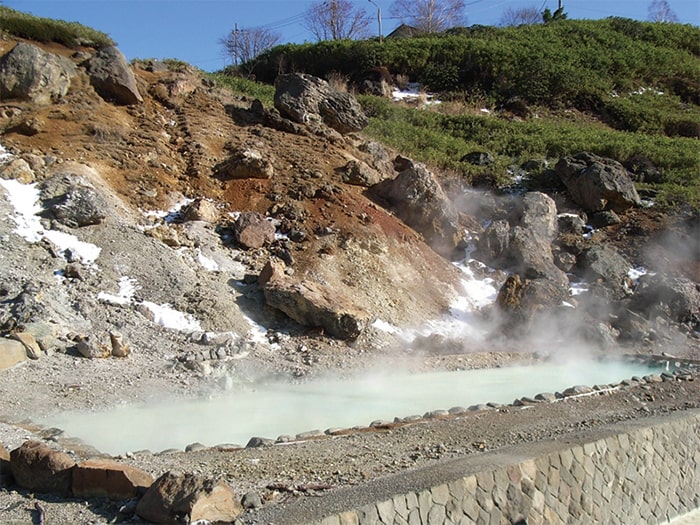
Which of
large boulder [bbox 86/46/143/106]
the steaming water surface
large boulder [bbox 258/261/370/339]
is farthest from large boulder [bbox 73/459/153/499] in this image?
large boulder [bbox 86/46/143/106]

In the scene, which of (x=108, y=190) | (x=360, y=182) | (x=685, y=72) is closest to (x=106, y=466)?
(x=108, y=190)

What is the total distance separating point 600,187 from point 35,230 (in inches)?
649


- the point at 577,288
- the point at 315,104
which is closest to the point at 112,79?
the point at 315,104

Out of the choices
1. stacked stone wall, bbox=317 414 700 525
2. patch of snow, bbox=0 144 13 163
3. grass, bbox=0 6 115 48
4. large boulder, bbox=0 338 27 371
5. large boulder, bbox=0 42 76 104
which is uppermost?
grass, bbox=0 6 115 48

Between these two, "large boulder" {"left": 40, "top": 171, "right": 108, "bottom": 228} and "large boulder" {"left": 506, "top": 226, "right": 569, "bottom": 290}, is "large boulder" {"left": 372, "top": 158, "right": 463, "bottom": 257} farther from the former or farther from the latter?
"large boulder" {"left": 40, "top": 171, "right": 108, "bottom": 228}

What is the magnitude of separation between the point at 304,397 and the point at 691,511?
212 inches

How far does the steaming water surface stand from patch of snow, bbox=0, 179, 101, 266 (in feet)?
15.3

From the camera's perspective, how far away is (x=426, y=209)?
1794 cm

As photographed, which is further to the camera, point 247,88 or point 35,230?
point 247,88

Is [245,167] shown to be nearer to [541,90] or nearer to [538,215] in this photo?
[538,215]

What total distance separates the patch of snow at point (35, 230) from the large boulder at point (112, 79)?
5.72 meters

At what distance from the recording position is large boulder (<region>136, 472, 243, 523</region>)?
15.5ft

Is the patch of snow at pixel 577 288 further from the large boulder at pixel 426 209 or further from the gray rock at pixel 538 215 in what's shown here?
the large boulder at pixel 426 209

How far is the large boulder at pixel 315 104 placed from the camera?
68.2ft
